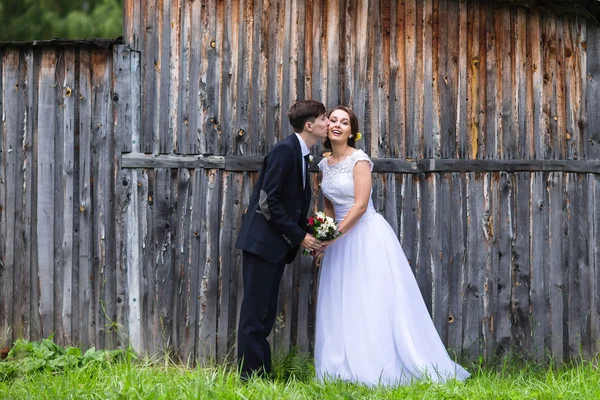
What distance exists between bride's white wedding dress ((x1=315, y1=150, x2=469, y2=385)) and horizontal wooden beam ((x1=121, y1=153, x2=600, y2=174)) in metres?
0.59

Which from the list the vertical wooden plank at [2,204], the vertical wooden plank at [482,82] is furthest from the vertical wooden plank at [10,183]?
the vertical wooden plank at [482,82]

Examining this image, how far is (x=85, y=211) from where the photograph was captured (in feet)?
18.6

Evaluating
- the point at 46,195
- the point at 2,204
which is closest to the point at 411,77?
the point at 46,195

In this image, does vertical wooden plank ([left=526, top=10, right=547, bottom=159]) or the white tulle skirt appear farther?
vertical wooden plank ([left=526, top=10, right=547, bottom=159])

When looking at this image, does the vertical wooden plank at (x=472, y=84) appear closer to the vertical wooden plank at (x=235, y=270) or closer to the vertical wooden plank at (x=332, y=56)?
the vertical wooden plank at (x=332, y=56)

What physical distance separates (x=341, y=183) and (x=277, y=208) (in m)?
0.61

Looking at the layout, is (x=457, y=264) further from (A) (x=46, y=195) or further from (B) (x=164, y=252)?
(A) (x=46, y=195)

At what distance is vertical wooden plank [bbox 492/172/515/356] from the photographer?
20.7 ft

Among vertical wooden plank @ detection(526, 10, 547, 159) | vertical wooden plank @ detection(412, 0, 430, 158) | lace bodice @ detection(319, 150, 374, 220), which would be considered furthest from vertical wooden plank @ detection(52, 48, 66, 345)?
vertical wooden plank @ detection(526, 10, 547, 159)

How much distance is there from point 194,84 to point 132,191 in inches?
39.8

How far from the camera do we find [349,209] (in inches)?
213

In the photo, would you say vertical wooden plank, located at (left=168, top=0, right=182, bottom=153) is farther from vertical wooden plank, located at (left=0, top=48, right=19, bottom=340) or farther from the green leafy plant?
the green leafy plant

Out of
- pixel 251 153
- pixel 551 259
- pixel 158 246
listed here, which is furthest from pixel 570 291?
pixel 158 246

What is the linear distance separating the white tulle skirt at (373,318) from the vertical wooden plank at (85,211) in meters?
1.88
